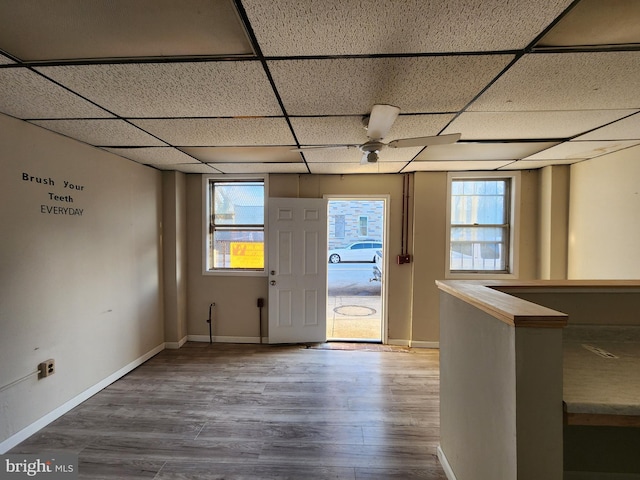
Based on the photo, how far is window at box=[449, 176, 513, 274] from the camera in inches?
148

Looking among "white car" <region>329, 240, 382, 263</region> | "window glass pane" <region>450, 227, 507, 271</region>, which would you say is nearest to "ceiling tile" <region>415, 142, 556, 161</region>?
"window glass pane" <region>450, 227, 507, 271</region>

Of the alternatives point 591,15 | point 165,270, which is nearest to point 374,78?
point 591,15

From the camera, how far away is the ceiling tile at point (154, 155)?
2715 mm

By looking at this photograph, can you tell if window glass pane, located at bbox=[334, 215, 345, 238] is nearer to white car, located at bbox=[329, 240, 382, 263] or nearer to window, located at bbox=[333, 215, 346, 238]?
window, located at bbox=[333, 215, 346, 238]

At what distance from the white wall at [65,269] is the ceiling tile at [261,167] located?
0.92 metres

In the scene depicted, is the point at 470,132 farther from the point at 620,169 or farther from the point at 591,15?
the point at 620,169

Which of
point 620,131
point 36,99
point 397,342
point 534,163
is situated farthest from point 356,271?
point 36,99

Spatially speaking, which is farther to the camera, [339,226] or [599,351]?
[339,226]

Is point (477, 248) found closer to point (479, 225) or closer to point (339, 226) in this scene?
point (479, 225)

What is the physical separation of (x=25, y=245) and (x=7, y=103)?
963 millimetres

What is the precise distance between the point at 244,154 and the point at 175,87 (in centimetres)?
135

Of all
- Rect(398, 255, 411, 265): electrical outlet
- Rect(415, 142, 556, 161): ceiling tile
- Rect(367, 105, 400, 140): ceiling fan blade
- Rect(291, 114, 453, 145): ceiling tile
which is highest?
Rect(415, 142, 556, 161): ceiling tile

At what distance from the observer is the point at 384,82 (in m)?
1.48

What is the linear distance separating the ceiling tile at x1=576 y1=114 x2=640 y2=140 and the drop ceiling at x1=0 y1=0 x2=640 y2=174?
0.05 feet
